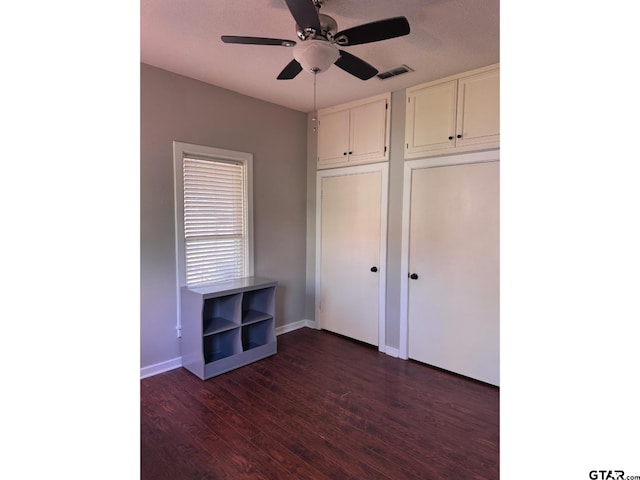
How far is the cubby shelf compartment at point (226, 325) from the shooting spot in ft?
9.41

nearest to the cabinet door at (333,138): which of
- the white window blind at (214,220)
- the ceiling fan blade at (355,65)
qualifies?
the white window blind at (214,220)

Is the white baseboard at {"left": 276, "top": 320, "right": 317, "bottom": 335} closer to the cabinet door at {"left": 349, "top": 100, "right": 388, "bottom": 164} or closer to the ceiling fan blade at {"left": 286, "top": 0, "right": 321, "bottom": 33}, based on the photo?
the cabinet door at {"left": 349, "top": 100, "right": 388, "bottom": 164}

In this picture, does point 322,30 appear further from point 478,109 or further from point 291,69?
point 478,109

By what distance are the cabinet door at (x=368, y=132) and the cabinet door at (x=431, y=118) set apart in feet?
0.91

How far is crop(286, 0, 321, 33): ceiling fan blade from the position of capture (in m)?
1.52

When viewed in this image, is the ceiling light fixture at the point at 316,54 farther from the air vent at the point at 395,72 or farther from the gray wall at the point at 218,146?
the gray wall at the point at 218,146

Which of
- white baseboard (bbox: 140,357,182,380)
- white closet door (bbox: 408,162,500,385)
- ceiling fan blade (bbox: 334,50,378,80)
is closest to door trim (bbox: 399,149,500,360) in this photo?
white closet door (bbox: 408,162,500,385)

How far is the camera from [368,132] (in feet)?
11.5

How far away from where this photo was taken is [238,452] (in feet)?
6.51

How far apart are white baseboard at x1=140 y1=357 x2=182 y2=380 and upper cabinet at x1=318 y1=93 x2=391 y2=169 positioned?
253cm
